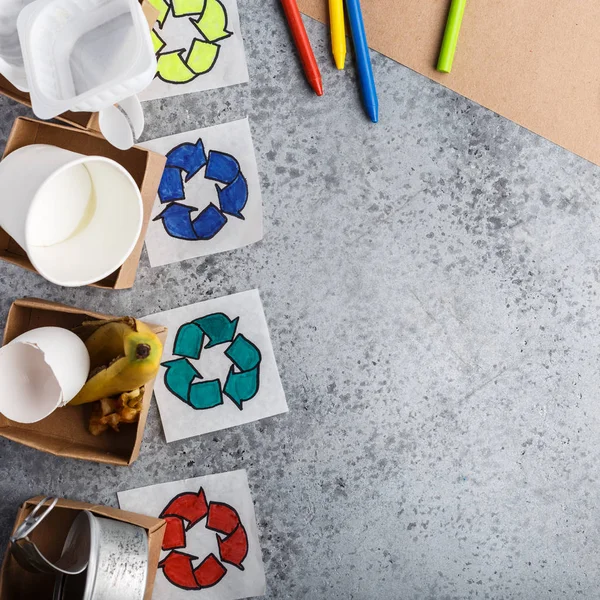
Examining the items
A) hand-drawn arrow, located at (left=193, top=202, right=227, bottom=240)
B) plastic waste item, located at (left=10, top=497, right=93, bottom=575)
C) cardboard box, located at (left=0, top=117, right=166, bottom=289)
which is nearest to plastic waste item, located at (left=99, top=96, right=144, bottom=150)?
cardboard box, located at (left=0, top=117, right=166, bottom=289)

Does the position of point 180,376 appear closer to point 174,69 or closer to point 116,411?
point 116,411

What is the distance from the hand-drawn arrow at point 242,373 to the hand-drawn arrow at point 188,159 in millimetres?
204

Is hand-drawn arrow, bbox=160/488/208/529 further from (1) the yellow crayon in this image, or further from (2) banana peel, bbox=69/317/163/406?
(1) the yellow crayon

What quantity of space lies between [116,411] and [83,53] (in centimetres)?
37

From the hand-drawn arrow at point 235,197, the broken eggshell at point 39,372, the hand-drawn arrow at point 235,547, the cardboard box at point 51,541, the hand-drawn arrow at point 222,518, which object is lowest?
the hand-drawn arrow at point 235,547

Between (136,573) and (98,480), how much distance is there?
138mm

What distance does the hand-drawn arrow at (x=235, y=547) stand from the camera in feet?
2.41

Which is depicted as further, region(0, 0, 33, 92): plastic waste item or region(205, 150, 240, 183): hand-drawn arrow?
region(205, 150, 240, 183): hand-drawn arrow

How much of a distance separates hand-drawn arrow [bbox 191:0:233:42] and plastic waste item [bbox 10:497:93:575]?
1.82ft

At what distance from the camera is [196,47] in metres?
0.72

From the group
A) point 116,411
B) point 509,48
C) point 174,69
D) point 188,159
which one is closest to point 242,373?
point 116,411

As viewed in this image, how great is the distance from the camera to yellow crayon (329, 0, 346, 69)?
708 mm

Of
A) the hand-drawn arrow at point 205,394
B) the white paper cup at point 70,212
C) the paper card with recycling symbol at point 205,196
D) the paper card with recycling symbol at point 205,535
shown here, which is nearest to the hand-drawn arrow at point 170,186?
the paper card with recycling symbol at point 205,196

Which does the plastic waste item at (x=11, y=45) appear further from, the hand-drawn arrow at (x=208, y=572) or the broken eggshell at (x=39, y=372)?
the hand-drawn arrow at (x=208, y=572)
